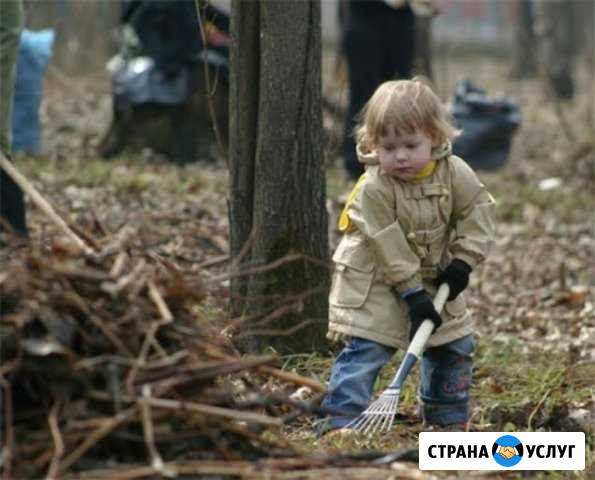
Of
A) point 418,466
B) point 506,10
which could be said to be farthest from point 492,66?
point 418,466

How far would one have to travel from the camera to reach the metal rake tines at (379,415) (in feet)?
15.4

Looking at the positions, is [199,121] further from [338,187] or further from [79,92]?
[79,92]

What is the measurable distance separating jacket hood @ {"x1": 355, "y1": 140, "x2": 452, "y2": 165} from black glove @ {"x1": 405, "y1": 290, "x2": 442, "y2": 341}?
1.45ft

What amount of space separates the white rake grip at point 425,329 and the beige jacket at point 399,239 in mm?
86

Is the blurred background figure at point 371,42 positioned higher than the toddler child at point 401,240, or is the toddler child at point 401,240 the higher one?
the blurred background figure at point 371,42

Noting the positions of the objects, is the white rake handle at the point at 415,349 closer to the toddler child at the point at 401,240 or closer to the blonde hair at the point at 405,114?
the toddler child at the point at 401,240

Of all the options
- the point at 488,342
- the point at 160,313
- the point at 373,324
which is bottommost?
the point at 488,342

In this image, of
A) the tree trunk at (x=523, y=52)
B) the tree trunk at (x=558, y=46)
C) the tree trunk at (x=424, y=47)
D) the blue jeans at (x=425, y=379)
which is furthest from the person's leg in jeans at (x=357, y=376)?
the tree trunk at (x=523, y=52)

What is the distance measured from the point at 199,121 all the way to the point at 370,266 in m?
6.34

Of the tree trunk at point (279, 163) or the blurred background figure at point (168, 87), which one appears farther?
the blurred background figure at point (168, 87)

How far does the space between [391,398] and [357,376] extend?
10.4 inches

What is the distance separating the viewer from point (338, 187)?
964cm

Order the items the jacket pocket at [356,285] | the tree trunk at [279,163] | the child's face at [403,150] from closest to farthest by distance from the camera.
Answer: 1. the child's face at [403,150]
2. the jacket pocket at [356,285]
3. the tree trunk at [279,163]

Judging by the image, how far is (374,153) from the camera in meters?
4.88
